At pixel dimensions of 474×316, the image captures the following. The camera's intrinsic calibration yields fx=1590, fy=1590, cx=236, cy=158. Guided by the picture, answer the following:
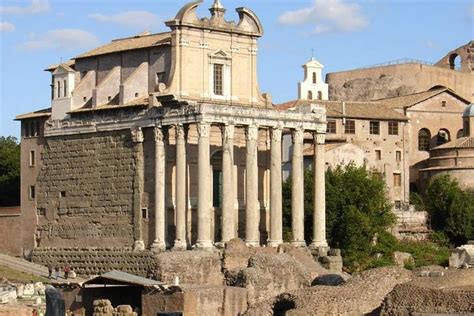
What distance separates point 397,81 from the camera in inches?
4003

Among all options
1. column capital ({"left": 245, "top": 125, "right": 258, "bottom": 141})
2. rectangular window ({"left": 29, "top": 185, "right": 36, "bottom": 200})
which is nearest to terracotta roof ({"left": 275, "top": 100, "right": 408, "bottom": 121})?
rectangular window ({"left": 29, "top": 185, "right": 36, "bottom": 200})

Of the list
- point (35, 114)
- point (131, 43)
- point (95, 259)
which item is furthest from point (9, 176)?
point (95, 259)

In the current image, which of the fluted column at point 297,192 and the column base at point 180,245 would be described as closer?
the column base at point 180,245

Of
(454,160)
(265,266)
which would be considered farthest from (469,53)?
(265,266)

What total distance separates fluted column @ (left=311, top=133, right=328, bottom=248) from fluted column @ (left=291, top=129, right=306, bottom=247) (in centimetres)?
73

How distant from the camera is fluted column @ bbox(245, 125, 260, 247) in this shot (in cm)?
6519

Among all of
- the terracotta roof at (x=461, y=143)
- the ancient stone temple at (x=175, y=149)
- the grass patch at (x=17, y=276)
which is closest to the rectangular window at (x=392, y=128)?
the terracotta roof at (x=461, y=143)

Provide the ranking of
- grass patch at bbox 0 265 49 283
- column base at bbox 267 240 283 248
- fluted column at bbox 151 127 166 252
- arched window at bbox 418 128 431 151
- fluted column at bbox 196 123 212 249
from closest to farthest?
grass patch at bbox 0 265 49 283 < fluted column at bbox 196 123 212 249 < fluted column at bbox 151 127 166 252 < column base at bbox 267 240 283 248 < arched window at bbox 418 128 431 151

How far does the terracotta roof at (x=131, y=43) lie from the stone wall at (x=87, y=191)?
442 cm

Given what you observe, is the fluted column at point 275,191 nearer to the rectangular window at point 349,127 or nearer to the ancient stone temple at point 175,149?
the ancient stone temple at point 175,149

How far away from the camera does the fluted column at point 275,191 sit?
218ft

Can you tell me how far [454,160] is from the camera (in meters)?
84.9

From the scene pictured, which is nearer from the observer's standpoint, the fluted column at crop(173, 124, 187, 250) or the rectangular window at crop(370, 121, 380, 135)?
the fluted column at crop(173, 124, 187, 250)

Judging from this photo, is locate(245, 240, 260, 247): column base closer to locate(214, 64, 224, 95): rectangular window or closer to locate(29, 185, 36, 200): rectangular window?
locate(214, 64, 224, 95): rectangular window
